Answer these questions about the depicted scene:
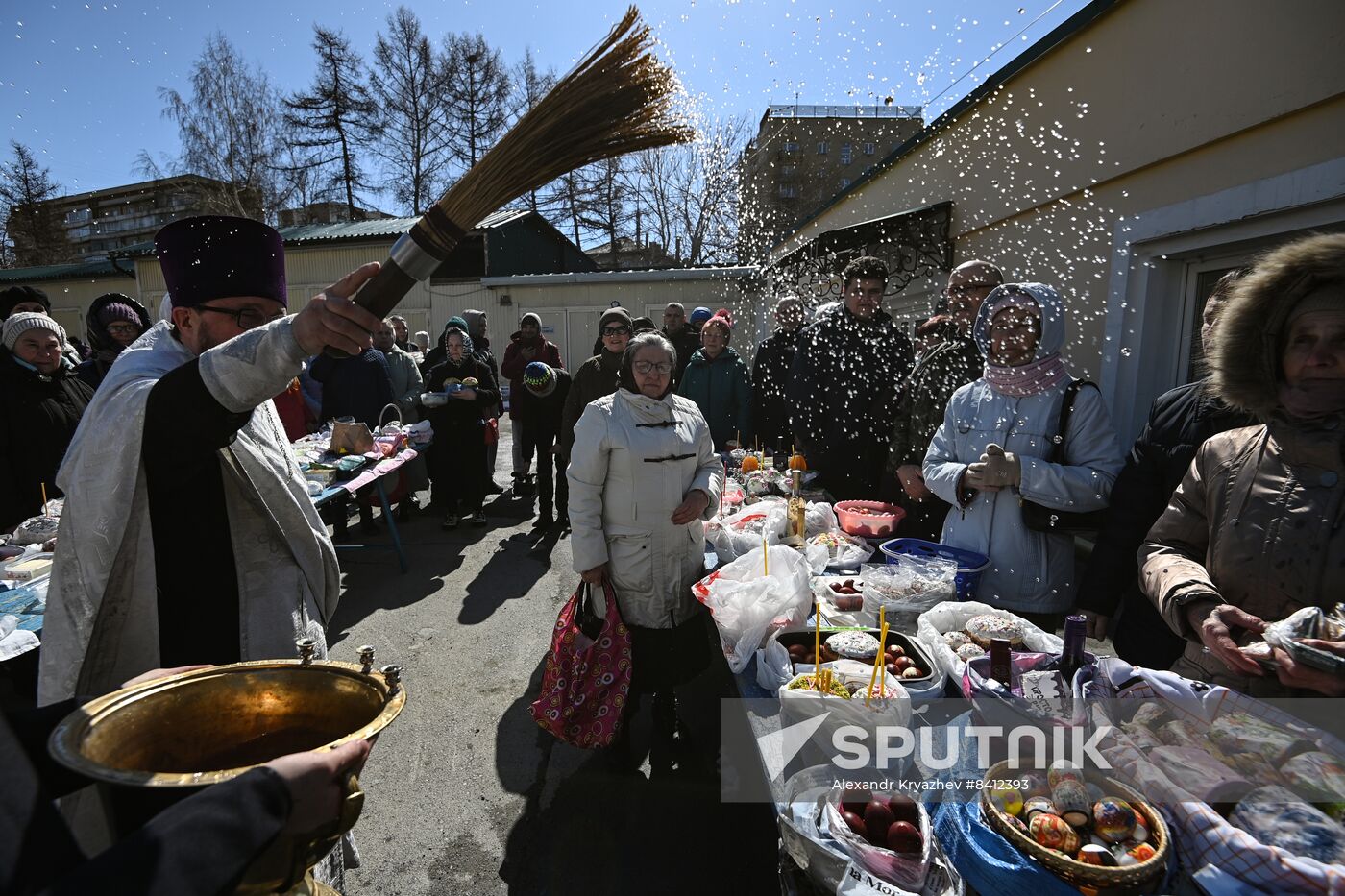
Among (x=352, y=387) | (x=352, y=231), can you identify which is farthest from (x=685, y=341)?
(x=352, y=231)

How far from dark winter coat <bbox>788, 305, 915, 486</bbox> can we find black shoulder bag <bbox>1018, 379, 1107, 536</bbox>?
5.46 ft

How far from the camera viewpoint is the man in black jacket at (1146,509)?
87.2 inches

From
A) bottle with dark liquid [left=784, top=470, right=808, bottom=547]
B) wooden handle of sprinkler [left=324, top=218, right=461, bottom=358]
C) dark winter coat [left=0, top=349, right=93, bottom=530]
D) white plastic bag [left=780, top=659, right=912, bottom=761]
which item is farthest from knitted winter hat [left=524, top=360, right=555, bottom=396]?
wooden handle of sprinkler [left=324, top=218, right=461, bottom=358]

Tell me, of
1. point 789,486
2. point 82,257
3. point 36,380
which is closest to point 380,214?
point 82,257

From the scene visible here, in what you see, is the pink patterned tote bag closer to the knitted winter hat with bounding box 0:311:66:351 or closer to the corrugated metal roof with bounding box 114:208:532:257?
→ the knitted winter hat with bounding box 0:311:66:351

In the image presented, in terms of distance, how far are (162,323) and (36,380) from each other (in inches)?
136

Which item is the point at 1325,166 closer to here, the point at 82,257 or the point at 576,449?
the point at 576,449

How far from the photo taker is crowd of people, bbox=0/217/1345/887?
132 cm

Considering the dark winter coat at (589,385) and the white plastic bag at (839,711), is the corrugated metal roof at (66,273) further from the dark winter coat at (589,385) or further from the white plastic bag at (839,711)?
the white plastic bag at (839,711)

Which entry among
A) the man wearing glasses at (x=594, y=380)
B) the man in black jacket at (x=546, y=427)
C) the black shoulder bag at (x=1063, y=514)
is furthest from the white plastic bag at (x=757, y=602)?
the man in black jacket at (x=546, y=427)

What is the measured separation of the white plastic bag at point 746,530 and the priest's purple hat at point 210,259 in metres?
2.38

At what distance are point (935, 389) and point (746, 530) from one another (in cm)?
136

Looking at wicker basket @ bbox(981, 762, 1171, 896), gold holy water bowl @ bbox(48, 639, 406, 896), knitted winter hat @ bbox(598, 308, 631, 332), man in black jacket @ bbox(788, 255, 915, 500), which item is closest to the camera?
gold holy water bowl @ bbox(48, 639, 406, 896)

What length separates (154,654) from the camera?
1.43 m
